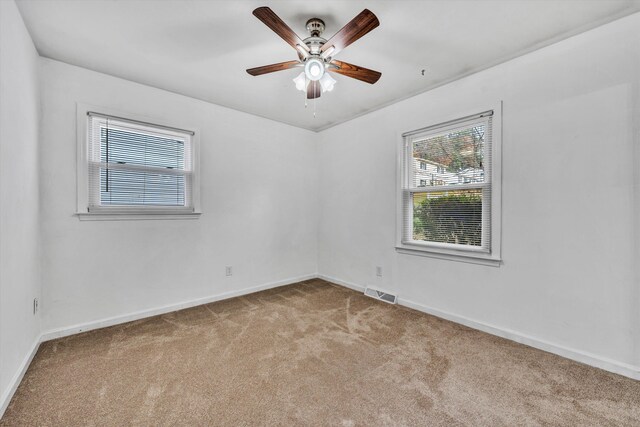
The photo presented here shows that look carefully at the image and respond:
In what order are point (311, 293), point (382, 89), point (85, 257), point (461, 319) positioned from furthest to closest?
point (311, 293), point (382, 89), point (461, 319), point (85, 257)

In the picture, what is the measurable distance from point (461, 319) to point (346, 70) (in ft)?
8.42

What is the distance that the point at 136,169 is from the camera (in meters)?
2.84

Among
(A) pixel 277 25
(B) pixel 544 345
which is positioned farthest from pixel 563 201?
(A) pixel 277 25

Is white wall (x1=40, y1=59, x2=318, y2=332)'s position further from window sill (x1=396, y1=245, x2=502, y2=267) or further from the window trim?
window sill (x1=396, y1=245, x2=502, y2=267)

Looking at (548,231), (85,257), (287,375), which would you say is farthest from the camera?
(85,257)

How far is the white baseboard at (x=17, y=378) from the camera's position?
5.10ft

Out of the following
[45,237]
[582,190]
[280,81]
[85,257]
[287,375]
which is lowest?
[287,375]

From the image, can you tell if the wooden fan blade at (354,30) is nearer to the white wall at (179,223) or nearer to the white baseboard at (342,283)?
the white wall at (179,223)

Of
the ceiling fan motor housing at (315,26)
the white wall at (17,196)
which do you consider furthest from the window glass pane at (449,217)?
the white wall at (17,196)

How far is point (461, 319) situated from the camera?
2729mm

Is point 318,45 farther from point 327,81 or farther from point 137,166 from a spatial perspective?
point 137,166

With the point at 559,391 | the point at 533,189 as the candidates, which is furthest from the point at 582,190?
the point at 559,391

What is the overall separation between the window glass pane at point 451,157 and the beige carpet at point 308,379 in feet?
4.97

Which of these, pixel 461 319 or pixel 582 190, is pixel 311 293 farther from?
pixel 582 190
